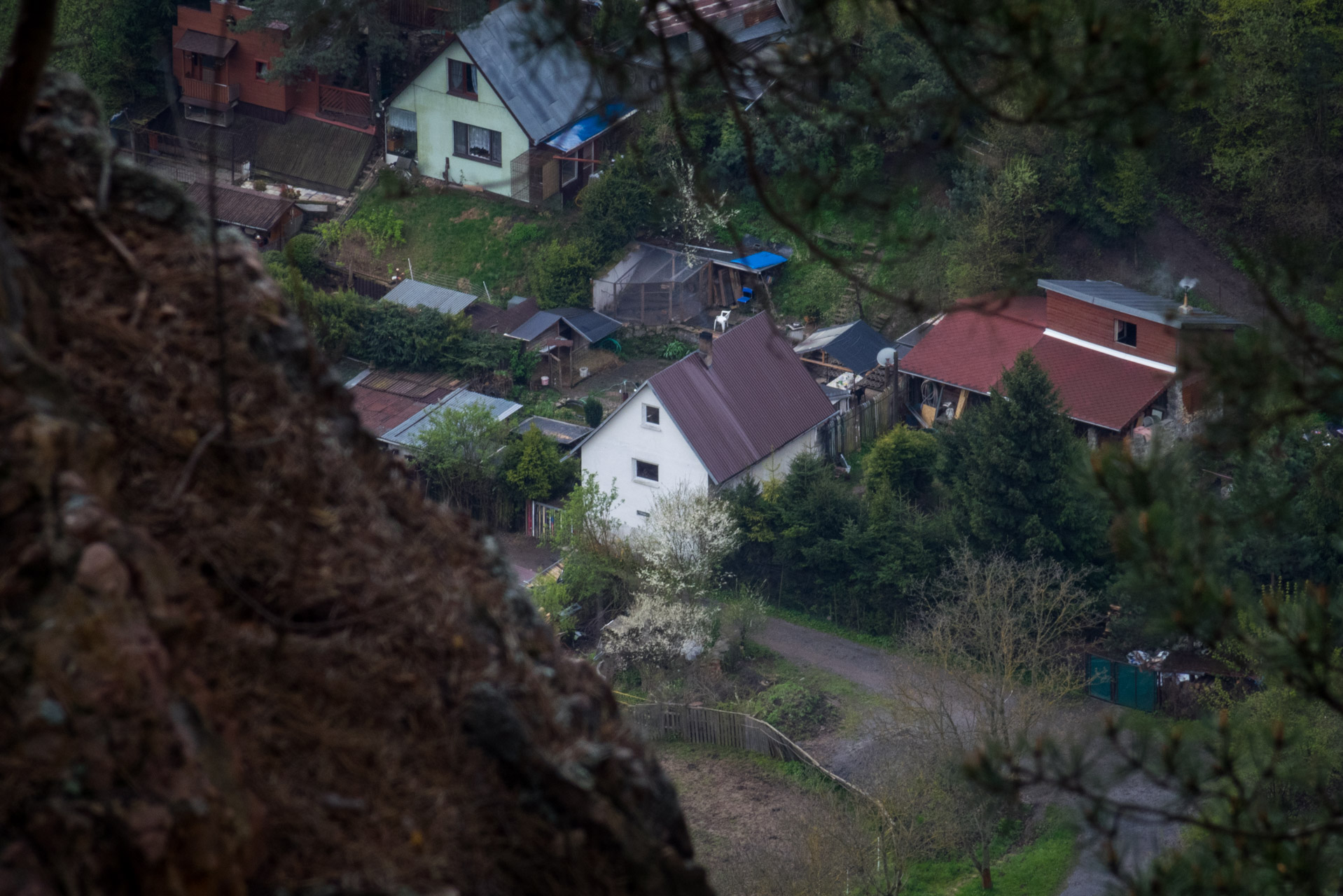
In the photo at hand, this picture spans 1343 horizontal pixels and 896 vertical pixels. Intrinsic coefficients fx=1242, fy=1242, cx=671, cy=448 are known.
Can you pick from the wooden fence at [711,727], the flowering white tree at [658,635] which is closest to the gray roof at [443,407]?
the flowering white tree at [658,635]

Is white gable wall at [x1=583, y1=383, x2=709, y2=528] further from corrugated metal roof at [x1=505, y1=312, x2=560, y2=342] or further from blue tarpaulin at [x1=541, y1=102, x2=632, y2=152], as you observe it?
blue tarpaulin at [x1=541, y1=102, x2=632, y2=152]

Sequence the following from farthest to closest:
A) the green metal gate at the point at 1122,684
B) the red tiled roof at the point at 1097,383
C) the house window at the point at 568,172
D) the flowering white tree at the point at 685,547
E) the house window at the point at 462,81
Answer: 1. the house window at the point at 568,172
2. the house window at the point at 462,81
3. the red tiled roof at the point at 1097,383
4. the flowering white tree at the point at 685,547
5. the green metal gate at the point at 1122,684

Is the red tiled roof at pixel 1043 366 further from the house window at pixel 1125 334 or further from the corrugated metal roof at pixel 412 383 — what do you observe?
the corrugated metal roof at pixel 412 383

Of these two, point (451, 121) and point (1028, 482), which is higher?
point (451, 121)

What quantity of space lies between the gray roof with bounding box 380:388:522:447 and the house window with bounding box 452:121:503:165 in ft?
32.9

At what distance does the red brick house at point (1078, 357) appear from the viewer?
2812 centimetres

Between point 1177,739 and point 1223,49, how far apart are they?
30.0 metres

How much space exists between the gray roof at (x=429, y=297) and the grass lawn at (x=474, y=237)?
1328 millimetres

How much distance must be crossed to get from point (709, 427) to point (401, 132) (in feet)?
59.4

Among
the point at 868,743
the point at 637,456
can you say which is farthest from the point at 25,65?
the point at 637,456

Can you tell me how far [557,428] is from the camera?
96.3ft

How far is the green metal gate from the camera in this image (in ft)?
74.9

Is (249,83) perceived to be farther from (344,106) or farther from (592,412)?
(592,412)

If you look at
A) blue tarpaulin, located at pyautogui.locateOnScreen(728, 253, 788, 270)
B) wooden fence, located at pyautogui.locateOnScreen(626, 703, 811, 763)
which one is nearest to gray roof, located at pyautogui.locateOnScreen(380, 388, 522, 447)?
blue tarpaulin, located at pyautogui.locateOnScreen(728, 253, 788, 270)
